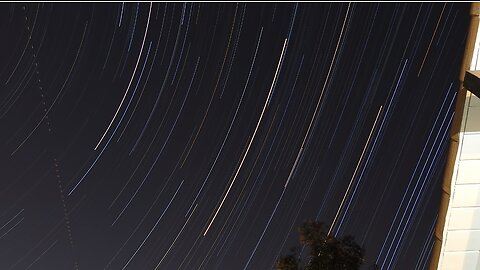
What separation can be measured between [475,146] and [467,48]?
1239 millimetres

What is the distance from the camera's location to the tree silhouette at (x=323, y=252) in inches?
442

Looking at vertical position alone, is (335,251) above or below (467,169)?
below

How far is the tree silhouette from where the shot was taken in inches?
442

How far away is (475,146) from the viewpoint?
693 centimetres

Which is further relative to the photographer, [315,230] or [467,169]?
[315,230]

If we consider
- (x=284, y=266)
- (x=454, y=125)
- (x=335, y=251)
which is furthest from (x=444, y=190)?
(x=284, y=266)

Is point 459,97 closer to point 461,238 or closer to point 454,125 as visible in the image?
point 454,125

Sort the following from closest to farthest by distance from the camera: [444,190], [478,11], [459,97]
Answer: [478,11] < [459,97] < [444,190]

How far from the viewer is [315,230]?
1173 cm

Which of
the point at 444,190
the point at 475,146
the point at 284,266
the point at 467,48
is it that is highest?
the point at 467,48

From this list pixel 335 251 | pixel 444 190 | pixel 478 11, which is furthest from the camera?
pixel 335 251

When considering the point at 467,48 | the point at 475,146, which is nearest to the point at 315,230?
the point at 475,146

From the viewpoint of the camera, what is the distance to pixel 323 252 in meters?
11.3

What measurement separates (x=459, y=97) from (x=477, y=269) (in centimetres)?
231
